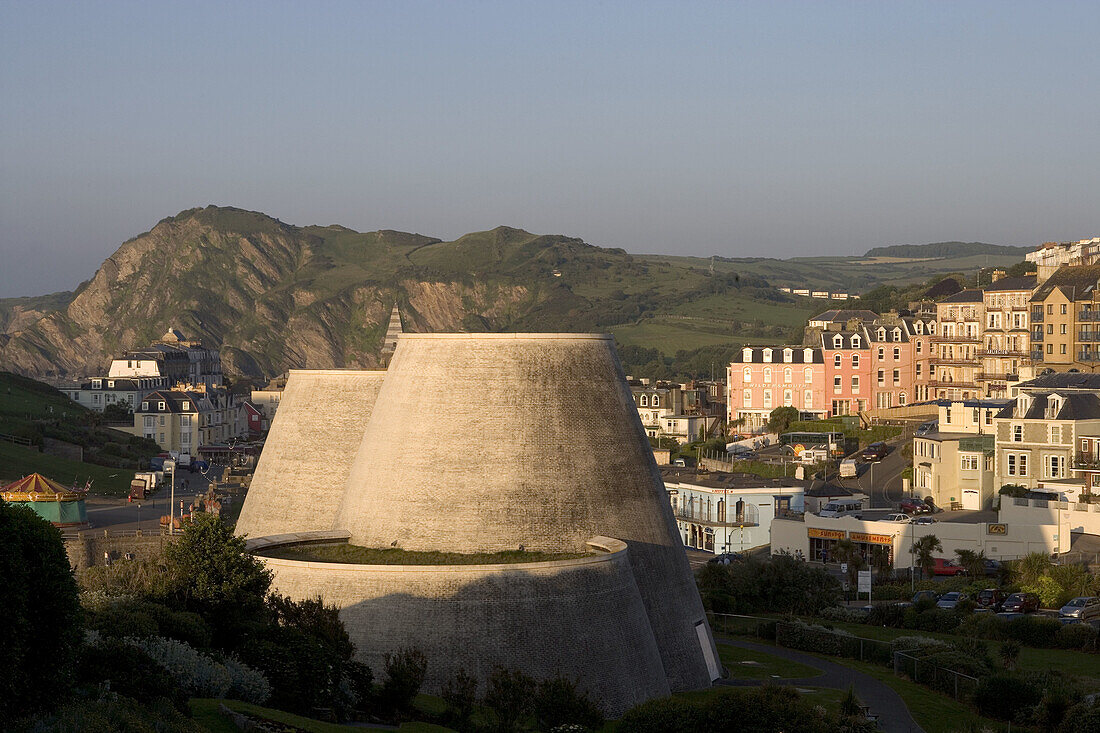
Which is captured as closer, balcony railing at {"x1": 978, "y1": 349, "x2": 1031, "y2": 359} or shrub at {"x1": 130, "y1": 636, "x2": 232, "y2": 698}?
shrub at {"x1": 130, "y1": 636, "x2": 232, "y2": 698}

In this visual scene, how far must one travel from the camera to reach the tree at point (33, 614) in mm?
18875

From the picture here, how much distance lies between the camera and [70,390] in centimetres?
16688

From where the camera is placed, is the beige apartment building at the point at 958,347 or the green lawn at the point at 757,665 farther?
the beige apartment building at the point at 958,347

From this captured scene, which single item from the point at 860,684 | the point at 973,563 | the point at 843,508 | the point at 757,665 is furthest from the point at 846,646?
the point at 843,508

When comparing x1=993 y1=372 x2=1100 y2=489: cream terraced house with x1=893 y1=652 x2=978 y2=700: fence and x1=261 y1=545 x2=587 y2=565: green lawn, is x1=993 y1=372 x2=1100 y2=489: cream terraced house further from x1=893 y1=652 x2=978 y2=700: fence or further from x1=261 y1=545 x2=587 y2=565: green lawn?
x1=261 y1=545 x2=587 y2=565: green lawn

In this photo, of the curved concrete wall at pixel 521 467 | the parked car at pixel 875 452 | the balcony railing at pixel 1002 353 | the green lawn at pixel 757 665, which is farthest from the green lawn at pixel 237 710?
the balcony railing at pixel 1002 353

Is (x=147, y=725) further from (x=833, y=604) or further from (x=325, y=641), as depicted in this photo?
(x=833, y=604)

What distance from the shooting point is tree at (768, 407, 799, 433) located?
389 ft

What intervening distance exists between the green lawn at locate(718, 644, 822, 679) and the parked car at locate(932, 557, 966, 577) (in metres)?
24.5

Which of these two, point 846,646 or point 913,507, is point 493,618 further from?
point 913,507

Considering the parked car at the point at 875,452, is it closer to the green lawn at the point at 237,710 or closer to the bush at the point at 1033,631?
the bush at the point at 1033,631

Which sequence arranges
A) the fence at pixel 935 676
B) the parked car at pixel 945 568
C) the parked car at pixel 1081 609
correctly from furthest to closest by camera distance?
the parked car at pixel 945 568, the parked car at pixel 1081 609, the fence at pixel 935 676

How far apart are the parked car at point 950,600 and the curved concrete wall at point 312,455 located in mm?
23423

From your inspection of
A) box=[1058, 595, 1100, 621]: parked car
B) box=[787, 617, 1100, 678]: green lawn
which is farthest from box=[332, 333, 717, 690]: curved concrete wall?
box=[1058, 595, 1100, 621]: parked car
